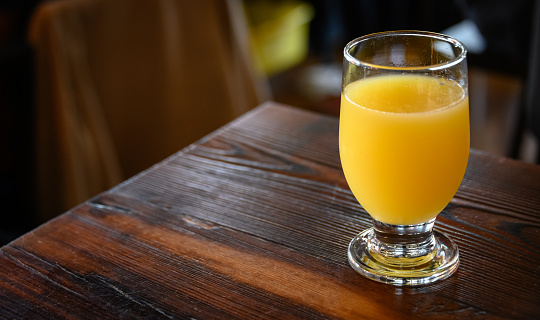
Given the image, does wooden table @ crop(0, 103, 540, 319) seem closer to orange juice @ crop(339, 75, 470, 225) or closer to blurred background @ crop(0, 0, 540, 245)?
orange juice @ crop(339, 75, 470, 225)

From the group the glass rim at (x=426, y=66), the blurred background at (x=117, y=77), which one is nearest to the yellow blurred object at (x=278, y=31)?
the blurred background at (x=117, y=77)

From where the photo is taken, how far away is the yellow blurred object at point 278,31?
2.18m

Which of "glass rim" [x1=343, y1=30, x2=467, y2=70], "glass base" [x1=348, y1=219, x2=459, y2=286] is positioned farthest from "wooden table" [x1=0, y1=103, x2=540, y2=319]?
"glass rim" [x1=343, y1=30, x2=467, y2=70]

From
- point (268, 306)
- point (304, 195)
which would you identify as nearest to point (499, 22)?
point (304, 195)

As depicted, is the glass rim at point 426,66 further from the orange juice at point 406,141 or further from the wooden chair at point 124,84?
the wooden chair at point 124,84

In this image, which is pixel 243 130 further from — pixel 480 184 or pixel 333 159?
pixel 480 184

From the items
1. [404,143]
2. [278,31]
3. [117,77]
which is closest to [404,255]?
[404,143]

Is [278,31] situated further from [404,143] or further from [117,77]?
[404,143]

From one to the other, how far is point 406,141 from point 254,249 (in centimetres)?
15

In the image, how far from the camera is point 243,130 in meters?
0.72

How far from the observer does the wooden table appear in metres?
0.44

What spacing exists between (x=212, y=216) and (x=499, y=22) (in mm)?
1079

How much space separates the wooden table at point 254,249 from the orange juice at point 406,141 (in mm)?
61

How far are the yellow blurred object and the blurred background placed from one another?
655 mm
